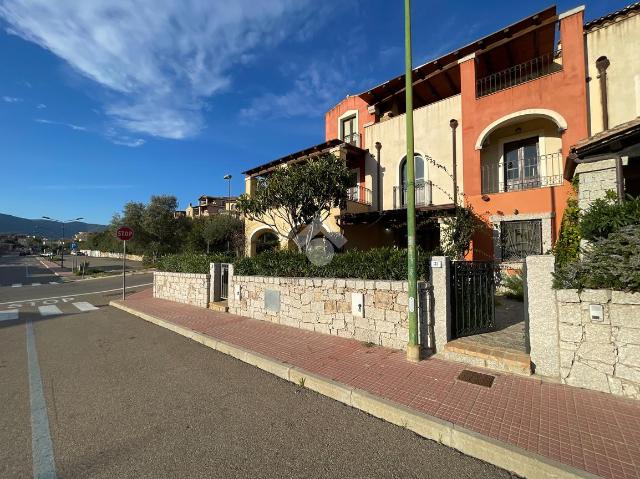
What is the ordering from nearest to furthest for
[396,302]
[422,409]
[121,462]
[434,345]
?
1. [121,462]
2. [422,409]
3. [434,345]
4. [396,302]

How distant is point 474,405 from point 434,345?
1781 mm

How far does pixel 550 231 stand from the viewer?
33.7 ft

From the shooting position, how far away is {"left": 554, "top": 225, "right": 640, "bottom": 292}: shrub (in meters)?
3.76

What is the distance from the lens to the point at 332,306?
6.93m

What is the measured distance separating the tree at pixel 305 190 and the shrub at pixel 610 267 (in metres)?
7.09

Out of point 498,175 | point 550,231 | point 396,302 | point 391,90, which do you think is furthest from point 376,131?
point 396,302

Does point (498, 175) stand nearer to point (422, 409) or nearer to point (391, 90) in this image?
point (391, 90)

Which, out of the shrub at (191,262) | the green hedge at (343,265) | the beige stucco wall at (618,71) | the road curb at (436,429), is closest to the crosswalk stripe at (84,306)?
the shrub at (191,262)

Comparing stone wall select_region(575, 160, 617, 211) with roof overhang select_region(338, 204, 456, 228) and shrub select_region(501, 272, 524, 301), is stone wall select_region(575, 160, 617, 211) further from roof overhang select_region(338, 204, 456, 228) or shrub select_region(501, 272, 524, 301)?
roof overhang select_region(338, 204, 456, 228)

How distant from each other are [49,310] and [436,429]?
1510cm

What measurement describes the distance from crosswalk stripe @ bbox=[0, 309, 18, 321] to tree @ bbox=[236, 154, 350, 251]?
8.86m

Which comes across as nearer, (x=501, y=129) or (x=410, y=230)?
(x=410, y=230)

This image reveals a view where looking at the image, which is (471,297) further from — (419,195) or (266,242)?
(266,242)

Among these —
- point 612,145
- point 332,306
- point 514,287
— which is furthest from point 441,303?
point 514,287
